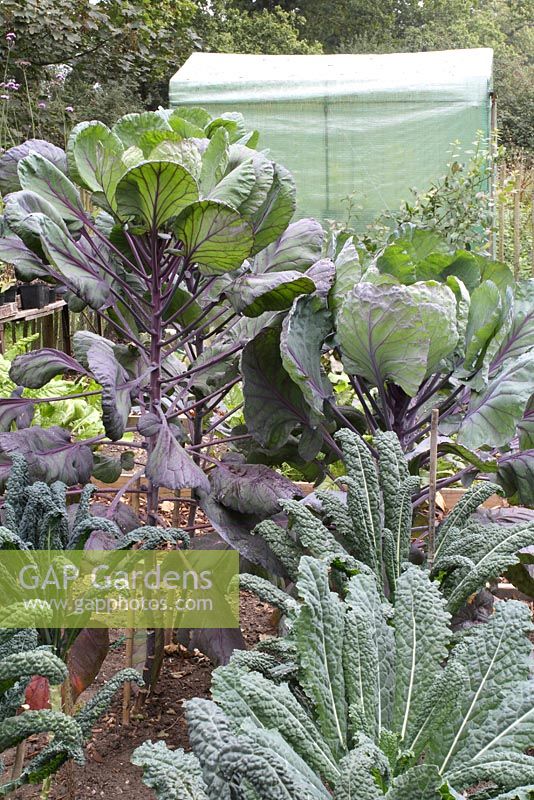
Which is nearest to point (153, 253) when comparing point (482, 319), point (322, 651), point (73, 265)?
point (73, 265)

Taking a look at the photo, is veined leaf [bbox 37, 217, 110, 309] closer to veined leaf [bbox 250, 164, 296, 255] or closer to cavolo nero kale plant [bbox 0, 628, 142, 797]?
veined leaf [bbox 250, 164, 296, 255]

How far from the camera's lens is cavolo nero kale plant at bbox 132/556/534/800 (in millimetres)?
839

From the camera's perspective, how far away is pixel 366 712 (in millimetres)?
1014

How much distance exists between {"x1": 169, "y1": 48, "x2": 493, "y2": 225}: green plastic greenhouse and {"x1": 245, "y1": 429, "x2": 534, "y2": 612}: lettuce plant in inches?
221

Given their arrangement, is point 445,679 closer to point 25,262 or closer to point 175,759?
point 175,759

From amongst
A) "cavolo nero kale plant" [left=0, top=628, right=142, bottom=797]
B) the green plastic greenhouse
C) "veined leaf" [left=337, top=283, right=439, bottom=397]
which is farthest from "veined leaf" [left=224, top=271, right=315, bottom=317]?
the green plastic greenhouse

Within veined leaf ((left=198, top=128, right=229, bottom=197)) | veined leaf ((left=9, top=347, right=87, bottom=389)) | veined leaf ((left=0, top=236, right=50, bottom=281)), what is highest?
veined leaf ((left=198, top=128, right=229, bottom=197))

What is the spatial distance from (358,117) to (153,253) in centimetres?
561

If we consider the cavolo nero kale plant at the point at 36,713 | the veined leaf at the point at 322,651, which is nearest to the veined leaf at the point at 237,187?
the veined leaf at the point at 322,651

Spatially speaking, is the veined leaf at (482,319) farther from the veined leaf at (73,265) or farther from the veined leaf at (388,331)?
the veined leaf at (73,265)

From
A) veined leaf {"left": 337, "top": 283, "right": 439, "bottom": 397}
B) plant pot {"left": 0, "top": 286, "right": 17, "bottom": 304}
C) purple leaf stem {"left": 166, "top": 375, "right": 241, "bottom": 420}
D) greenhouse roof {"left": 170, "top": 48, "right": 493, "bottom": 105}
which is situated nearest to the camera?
veined leaf {"left": 337, "top": 283, "right": 439, "bottom": 397}

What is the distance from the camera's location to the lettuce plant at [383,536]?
1.21 meters

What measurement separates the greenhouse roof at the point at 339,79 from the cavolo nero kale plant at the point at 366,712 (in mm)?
6089

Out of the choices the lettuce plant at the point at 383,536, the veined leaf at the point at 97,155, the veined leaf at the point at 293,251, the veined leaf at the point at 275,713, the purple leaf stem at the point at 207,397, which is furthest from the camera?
the veined leaf at the point at 293,251
